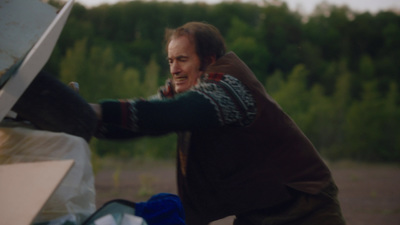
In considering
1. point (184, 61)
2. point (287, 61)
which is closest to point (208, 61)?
point (184, 61)

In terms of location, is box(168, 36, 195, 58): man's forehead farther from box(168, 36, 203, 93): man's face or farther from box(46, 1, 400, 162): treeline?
box(46, 1, 400, 162): treeline

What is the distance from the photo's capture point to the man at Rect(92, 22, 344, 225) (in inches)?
77.8

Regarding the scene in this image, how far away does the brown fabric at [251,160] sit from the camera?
6.62 feet

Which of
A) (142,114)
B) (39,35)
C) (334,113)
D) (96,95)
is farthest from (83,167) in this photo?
(334,113)

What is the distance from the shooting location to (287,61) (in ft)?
141

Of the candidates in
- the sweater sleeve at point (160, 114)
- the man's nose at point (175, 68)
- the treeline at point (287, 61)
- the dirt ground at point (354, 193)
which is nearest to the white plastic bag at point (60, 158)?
the sweater sleeve at point (160, 114)

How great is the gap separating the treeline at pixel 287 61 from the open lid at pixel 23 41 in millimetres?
1102

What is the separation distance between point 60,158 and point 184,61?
79 centimetres

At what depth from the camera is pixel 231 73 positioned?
195 cm

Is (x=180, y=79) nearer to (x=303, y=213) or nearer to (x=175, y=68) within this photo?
(x=175, y=68)

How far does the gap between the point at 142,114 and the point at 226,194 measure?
22.8 inches

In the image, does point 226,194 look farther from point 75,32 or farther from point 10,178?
point 75,32

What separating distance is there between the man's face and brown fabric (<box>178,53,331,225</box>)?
18 cm

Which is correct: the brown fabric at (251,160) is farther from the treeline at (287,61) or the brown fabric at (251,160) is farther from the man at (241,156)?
the treeline at (287,61)
